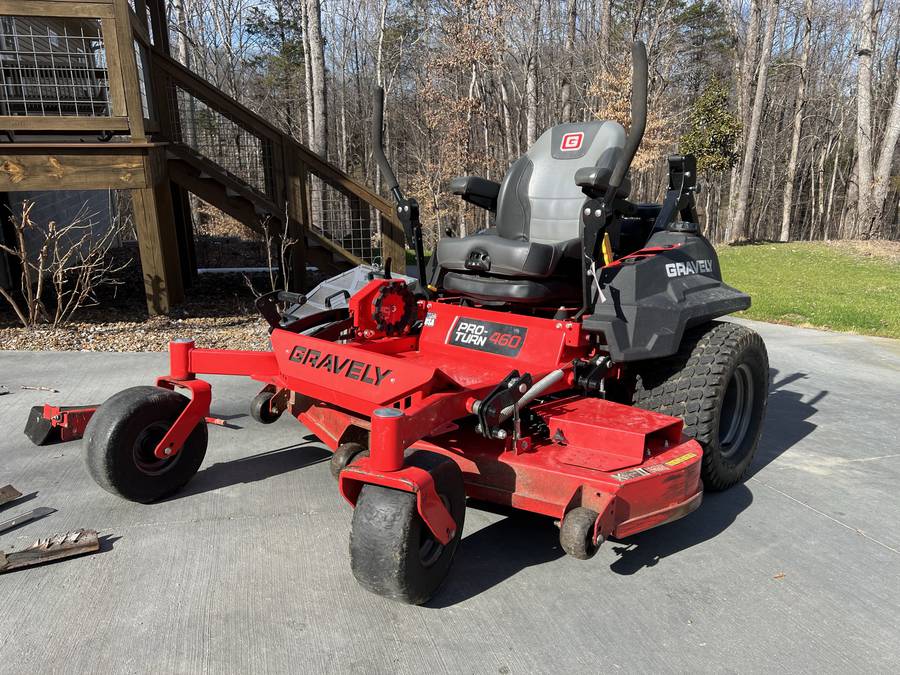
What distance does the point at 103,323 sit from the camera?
709 cm

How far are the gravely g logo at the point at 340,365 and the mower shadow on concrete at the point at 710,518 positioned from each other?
4.09 feet

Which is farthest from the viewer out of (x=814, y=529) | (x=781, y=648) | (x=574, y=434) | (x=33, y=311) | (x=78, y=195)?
(x=78, y=195)

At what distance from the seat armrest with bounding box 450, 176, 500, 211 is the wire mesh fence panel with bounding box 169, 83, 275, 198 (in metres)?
4.78

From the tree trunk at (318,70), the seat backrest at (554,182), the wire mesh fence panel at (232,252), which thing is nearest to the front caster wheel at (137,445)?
the seat backrest at (554,182)

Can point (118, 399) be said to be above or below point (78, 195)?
below

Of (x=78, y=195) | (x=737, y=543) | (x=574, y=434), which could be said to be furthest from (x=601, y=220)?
(x=78, y=195)

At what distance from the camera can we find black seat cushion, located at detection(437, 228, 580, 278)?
3393 millimetres

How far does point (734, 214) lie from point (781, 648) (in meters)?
21.6

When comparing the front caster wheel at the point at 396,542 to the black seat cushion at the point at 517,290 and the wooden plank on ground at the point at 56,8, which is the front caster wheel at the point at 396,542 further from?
the wooden plank on ground at the point at 56,8

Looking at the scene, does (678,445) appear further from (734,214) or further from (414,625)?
(734,214)

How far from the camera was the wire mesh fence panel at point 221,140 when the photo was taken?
8.55 m

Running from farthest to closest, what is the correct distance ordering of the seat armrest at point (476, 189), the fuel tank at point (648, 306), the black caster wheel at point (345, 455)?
1. the seat armrest at point (476, 189)
2. the fuel tank at point (648, 306)
3. the black caster wheel at point (345, 455)

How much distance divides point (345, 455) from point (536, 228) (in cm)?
196

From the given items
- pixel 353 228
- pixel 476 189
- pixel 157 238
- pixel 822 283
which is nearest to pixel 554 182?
pixel 476 189
